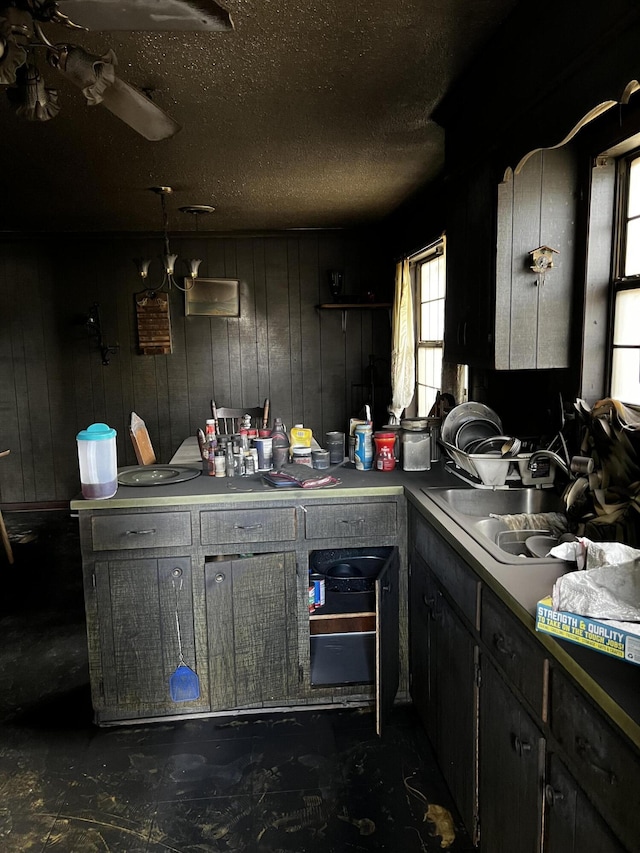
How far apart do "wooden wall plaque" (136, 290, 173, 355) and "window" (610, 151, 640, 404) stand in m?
4.16

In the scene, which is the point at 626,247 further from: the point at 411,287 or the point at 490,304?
the point at 411,287

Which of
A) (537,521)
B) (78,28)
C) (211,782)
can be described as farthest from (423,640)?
(78,28)

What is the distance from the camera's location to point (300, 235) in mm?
5520

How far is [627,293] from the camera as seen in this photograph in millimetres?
2064

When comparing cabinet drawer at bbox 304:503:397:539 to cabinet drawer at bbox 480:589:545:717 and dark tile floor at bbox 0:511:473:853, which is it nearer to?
dark tile floor at bbox 0:511:473:853

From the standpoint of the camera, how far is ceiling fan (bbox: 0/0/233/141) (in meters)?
1.38

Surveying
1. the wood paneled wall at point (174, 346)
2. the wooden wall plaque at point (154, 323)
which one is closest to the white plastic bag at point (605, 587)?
the wood paneled wall at point (174, 346)

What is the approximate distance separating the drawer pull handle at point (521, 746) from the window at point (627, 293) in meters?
1.16

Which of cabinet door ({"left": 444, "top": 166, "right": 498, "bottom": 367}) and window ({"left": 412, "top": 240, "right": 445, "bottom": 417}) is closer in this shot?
cabinet door ({"left": 444, "top": 166, "right": 498, "bottom": 367})

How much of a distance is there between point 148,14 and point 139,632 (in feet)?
6.61

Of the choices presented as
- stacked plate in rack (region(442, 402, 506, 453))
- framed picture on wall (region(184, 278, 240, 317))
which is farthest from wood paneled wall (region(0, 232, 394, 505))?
stacked plate in rack (region(442, 402, 506, 453))

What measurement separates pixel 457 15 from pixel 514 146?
0.43 m

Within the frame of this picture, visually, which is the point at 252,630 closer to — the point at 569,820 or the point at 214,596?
the point at 214,596

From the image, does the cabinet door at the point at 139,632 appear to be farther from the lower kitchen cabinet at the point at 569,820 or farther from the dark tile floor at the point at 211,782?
the lower kitchen cabinet at the point at 569,820
